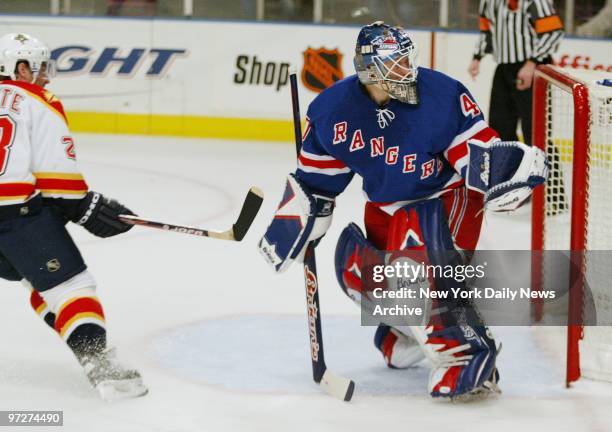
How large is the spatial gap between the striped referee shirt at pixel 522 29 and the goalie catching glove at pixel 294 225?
262cm

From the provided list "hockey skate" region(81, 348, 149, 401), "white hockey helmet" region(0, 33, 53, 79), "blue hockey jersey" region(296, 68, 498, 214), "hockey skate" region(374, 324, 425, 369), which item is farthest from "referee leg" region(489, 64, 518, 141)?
"hockey skate" region(81, 348, 149, 401)

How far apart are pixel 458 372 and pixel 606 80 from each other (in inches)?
35.6

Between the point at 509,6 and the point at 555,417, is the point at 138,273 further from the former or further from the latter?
the point at 509,6

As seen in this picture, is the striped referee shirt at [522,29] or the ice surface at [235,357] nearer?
the ice surface at [235,357]

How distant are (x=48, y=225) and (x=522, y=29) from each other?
3092 millimetres

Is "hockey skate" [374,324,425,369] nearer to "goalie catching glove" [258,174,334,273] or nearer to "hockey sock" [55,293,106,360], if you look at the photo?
"goalie catching glove" [258,174,334,273]

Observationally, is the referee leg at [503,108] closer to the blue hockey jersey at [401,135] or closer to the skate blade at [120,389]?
the blue hockey jersey at [401,135]

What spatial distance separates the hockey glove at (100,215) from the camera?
9.76 ft

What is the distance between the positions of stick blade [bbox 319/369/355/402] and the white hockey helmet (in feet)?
3.45

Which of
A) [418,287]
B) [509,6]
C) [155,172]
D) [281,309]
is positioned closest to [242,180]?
[155,172]

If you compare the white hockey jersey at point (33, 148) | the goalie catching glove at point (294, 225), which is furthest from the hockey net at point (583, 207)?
the white hockey jersey at point (33, 148)

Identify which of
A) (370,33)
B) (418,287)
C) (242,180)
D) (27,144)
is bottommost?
(242,180)

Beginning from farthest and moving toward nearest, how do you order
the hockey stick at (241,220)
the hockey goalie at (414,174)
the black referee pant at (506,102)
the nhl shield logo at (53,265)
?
the black referee pant at (506,102) < the hockey stick at (241,220) < the nhl shield logo at (53,265) < the hockey goalie at (414,174)

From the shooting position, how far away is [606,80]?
3.13m
